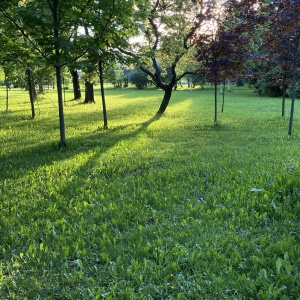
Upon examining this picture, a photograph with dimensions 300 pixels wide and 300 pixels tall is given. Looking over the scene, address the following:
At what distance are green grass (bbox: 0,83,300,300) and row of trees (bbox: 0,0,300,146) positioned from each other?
8.18 feet

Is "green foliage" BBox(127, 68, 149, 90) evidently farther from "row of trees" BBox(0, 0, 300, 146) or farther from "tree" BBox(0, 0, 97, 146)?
"tree" BBox(0, 0, 97, 146)

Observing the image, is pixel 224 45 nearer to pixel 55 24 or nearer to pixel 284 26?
pixel 284 26

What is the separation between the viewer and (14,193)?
178 inches

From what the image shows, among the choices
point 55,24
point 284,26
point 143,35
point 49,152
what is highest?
point 143,35

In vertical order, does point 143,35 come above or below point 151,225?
above

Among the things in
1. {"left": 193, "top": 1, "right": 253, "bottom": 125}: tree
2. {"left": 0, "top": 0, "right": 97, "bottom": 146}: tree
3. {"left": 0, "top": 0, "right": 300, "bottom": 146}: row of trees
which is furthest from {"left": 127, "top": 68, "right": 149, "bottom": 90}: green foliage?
{"left": 0, "top": 0, "right": 97, "bottom": 146}: tree

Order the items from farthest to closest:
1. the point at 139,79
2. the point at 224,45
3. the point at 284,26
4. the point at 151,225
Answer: the point at 139,79, the point at 224,45, the point at 284,26, the point at 151,225

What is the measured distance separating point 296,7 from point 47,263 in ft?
29.0

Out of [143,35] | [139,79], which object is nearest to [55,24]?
[143,35]

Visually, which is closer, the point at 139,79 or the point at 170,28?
the point at 170,28

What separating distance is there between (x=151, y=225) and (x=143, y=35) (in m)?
13.2

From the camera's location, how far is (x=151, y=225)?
3.49 m

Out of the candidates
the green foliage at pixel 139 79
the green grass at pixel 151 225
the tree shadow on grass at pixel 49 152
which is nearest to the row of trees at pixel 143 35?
the tree shadow on grass at pixel 49 152

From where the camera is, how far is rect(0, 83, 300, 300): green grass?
2469 millimetres
